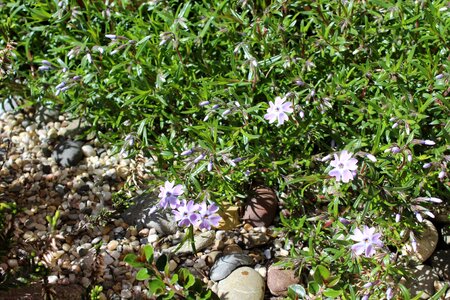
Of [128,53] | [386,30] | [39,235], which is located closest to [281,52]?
[386,30]

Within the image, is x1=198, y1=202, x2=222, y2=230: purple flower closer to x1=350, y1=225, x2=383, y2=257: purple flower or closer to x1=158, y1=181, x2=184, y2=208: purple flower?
x1=158, y1=181, x2=184, y2=208: purple flower

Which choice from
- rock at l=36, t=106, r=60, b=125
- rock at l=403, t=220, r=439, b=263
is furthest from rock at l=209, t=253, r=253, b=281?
rock at l=36, t=106, r=60, b=125

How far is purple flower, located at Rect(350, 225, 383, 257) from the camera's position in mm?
3902

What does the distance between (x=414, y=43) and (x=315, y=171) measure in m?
1.08

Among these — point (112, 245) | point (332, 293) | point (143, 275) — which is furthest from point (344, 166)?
point (112, 245)

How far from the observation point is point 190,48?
475cm

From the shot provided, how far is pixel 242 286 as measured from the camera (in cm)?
443

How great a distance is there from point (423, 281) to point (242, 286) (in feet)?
3.88

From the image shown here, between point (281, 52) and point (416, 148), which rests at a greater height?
point (281, 52)

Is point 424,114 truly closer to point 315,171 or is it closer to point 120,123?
point 315,171

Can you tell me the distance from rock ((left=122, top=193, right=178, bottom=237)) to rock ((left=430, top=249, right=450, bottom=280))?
1.77m

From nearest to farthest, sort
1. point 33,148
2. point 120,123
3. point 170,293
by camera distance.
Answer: point 170,293 < point 120,123 < point 33,148

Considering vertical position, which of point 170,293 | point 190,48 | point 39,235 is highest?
point 190,48

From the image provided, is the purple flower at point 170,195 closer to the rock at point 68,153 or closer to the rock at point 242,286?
the rock at point 242,286
